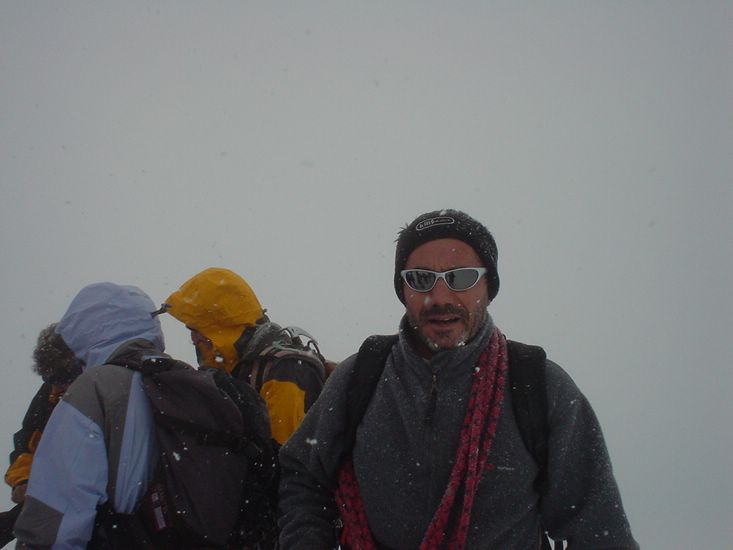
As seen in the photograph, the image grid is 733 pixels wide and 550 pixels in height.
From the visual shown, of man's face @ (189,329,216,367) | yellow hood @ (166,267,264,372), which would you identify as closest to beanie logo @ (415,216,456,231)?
yellow hood @ (166,267,264,372)

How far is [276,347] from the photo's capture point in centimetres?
360

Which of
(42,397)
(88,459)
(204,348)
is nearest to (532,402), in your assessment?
(88,459)

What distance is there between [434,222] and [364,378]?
75 centimetres

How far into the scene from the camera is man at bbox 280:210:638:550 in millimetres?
2090

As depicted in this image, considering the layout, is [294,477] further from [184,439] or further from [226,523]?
[184,439]

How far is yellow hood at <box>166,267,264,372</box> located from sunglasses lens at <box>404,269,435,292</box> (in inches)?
68.3

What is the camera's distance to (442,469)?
2.17 meters

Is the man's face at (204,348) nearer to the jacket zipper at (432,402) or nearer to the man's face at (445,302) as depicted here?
the man's face at (445,302)

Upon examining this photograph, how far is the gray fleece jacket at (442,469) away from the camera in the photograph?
2088 mm

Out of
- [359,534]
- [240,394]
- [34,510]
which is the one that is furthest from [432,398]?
[34,510]

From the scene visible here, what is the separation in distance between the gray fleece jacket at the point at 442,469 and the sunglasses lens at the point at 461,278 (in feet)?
0.69

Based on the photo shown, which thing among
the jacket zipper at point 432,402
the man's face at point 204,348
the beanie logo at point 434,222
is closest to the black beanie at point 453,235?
the beanie logo at point 434,222

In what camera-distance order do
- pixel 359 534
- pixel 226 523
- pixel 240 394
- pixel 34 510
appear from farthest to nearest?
pixel 240 394, pixel 226 523, pixel 359 534, pixel 34 510

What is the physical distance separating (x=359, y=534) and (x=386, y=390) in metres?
0.57
